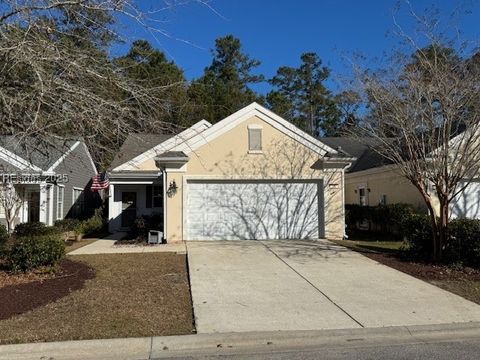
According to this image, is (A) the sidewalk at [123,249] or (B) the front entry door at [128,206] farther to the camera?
(B) the front entry door at [128,206]

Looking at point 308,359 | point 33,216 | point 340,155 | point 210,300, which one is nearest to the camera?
point 308,359

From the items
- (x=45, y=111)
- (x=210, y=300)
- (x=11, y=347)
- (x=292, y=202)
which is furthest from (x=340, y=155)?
(x=11, y=347)

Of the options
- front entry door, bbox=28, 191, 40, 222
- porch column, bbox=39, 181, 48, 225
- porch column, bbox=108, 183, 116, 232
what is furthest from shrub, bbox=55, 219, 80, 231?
front entry door, bbox=28, 191, 40, 222

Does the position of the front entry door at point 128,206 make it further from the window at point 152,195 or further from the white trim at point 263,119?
the white trim at point 263,119

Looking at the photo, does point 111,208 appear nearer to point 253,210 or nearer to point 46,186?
point 46,186

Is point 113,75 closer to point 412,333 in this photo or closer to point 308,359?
point 308,359

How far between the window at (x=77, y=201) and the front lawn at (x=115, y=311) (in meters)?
15.0

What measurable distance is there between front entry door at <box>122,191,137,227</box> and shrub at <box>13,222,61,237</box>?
14.7 ft

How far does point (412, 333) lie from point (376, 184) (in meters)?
16.1

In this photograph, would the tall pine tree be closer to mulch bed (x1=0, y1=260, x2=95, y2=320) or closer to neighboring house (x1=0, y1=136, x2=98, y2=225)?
neighboring house (x1=0, y1=136, x2=98, y2=225)

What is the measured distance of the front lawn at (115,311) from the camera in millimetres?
6379

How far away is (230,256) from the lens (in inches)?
515

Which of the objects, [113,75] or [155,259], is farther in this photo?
[155,259]

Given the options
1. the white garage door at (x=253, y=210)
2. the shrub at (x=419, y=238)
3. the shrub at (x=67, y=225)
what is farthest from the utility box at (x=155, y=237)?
the shrub at (x=419, y=238)
